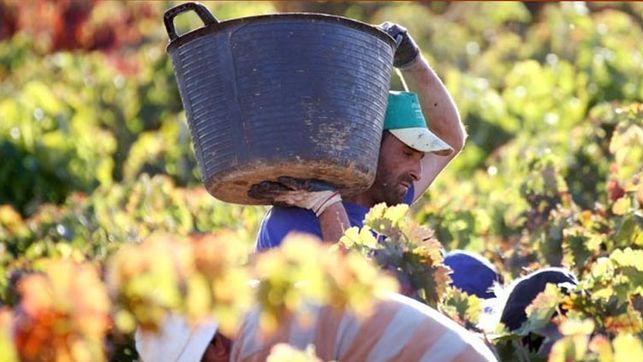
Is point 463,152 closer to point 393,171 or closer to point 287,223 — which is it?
point 393,171

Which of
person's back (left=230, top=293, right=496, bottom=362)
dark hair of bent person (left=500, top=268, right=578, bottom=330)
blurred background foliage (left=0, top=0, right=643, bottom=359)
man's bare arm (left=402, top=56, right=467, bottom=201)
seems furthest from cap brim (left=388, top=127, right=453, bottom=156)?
person's back (left=230, top=293, right=496, bottom=362)

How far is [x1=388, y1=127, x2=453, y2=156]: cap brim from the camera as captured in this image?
4707 millimetres

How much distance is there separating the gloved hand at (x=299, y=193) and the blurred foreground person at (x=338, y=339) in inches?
43.6

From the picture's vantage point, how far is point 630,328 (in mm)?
3525

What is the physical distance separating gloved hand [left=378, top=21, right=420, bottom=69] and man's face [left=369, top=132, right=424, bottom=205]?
30 centimetres

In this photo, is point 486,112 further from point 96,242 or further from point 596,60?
point 96,242

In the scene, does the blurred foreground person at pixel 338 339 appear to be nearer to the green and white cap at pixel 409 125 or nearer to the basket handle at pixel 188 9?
the basket handle at pixel 188 9

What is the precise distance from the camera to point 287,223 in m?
4.56

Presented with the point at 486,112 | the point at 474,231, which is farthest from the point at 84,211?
the point at 486,112

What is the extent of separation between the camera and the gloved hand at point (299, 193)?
4.32 meters

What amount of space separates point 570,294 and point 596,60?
5.57 metres

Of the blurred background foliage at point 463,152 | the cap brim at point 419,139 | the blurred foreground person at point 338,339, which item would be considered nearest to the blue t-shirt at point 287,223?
the cap brim at point 419,139

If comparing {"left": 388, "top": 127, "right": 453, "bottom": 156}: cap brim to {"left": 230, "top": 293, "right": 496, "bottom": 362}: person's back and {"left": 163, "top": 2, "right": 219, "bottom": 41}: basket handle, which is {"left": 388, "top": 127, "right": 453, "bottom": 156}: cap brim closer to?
{"left": 163, "top": 2, "right": 219, "bottom": 41}: basket handle

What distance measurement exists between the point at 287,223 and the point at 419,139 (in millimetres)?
444
